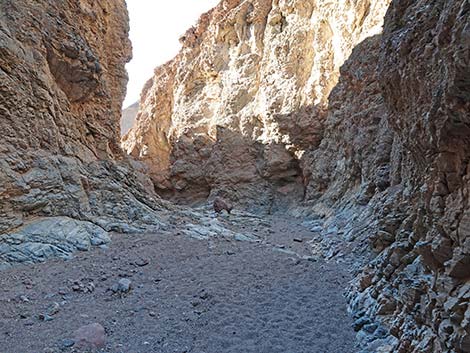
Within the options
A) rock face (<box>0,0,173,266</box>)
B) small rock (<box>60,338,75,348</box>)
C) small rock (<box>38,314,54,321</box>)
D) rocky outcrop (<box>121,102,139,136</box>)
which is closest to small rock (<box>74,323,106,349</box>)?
small rock (<box>60,338,75,348</box>)

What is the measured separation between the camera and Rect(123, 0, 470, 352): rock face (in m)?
3.52

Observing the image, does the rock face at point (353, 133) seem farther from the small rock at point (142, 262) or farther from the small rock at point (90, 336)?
the small rock at point (142, 262)

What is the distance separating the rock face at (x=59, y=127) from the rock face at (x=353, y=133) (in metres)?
6.96

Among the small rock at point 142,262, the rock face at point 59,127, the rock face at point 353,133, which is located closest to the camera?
the rock face at point 353,133

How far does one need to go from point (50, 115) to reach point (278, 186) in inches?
506

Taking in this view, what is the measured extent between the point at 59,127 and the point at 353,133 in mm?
9770

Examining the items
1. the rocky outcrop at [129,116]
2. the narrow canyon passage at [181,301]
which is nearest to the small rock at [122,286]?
the narrow canyon passage at [181,301]

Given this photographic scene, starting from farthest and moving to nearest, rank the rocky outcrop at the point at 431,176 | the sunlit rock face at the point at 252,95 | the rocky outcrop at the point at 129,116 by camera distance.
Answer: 1. the rocky outcrop at the point at 129,116
2. the sunlit rock face at the point at 252,95
3. the rocky outcrop at the point at 431,176

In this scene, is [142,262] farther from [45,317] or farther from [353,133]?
[353,133]

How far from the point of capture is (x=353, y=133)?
13.8 meters

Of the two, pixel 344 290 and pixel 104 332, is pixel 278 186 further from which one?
pixel 104 332

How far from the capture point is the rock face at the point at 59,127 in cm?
905

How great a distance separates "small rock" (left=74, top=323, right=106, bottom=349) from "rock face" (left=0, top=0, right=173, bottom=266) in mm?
3918

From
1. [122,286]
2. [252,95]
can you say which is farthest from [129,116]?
[122,286]
